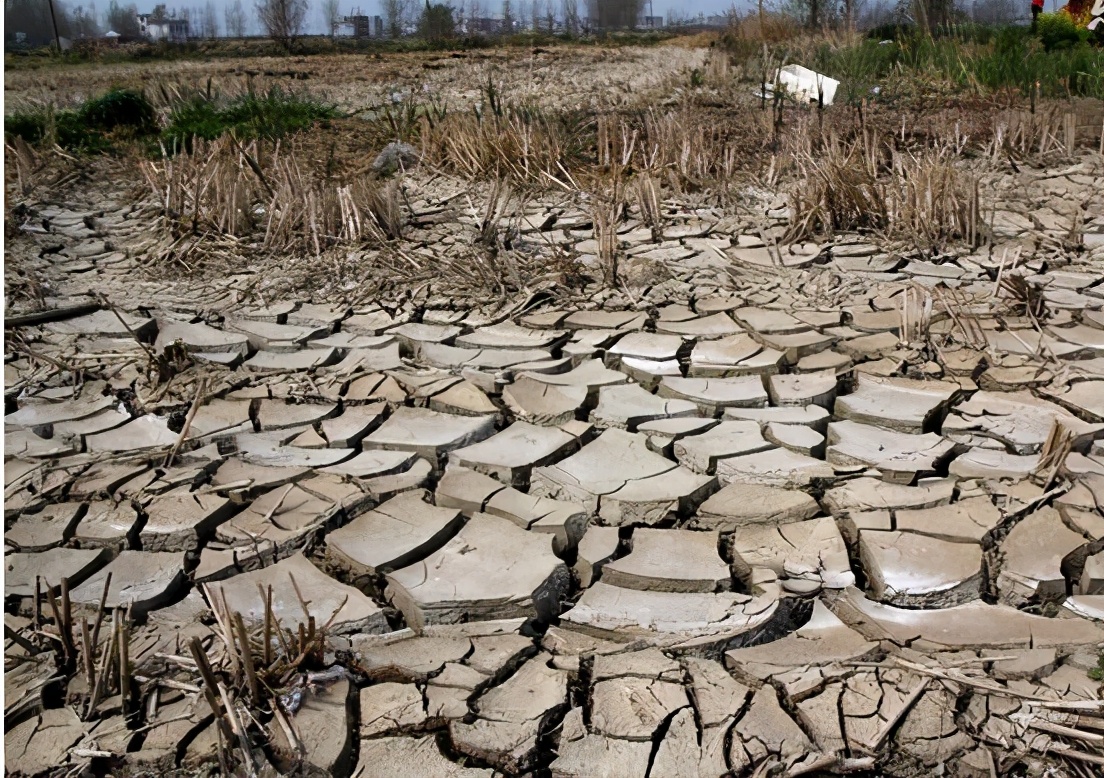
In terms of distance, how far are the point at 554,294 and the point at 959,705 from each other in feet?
7.96

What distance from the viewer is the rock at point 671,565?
2129 mm

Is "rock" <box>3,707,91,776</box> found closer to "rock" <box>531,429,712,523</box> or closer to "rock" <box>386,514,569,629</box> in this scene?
"rock" <box>386,514,569,629</box>

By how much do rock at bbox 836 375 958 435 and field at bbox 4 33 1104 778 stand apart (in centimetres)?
1

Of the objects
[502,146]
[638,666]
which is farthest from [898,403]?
[502,146]

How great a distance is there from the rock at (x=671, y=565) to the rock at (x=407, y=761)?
1.99 ft

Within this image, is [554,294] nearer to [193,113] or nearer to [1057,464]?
[1057,464]

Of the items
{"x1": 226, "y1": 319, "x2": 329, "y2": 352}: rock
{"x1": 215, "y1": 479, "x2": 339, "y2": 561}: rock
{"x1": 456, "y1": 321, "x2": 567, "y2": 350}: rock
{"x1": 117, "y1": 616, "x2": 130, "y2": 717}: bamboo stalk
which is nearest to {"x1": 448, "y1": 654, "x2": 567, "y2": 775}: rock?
{"x1": 117, "y1": 616, "x2": 130, "y2": 717}: bamboo stalk

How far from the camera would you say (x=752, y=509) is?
2398 millimetres

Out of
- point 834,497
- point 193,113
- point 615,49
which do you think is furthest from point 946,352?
point 615,49

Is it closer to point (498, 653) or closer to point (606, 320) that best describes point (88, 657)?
point (498, 653)

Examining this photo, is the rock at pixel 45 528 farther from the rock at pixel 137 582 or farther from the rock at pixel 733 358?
the rock at pixel 733 358

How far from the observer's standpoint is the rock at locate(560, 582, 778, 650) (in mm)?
1964

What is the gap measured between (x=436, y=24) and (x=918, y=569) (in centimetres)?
1456

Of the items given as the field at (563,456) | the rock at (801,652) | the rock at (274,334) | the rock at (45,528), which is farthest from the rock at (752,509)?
the rock at (274,334)
